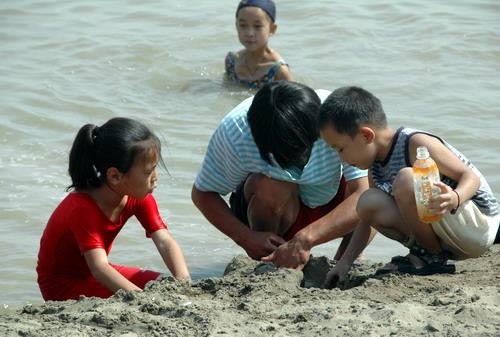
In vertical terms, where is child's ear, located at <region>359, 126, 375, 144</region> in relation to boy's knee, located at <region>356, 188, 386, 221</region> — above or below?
above

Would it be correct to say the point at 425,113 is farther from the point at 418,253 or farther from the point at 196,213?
the point at 418,253

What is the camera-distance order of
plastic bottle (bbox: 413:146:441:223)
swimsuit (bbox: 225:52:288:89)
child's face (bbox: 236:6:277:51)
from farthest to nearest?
1. child's face (bbox: 236:6:277:51)
2. swimsuit (bbox: 225:52:288:89)
3. plastic bottle (bbox: 413:146:441:223)

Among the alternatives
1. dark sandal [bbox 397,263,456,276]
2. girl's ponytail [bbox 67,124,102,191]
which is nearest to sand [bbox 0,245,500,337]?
dark sandal [bbox 397,263,456,276]

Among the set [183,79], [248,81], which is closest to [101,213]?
[248,81]

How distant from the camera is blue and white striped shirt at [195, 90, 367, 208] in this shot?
4828 mm

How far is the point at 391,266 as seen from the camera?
4.60m

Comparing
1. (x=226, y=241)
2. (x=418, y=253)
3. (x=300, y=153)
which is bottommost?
(x=226, y=241)

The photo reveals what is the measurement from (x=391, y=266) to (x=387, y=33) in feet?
19.4

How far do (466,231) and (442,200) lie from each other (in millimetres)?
349

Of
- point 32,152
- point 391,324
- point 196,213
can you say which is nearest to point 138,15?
point 32,152

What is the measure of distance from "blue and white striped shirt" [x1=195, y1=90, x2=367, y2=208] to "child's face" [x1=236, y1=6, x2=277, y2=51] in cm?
412

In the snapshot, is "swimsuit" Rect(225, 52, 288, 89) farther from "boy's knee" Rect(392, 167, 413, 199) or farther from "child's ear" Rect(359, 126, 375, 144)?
"boy's knee" Rect(392, 167, 413, 199)

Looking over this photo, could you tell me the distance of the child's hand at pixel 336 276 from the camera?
4543 millimetres

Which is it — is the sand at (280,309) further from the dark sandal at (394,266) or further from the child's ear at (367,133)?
the child's ear at (367,133)
